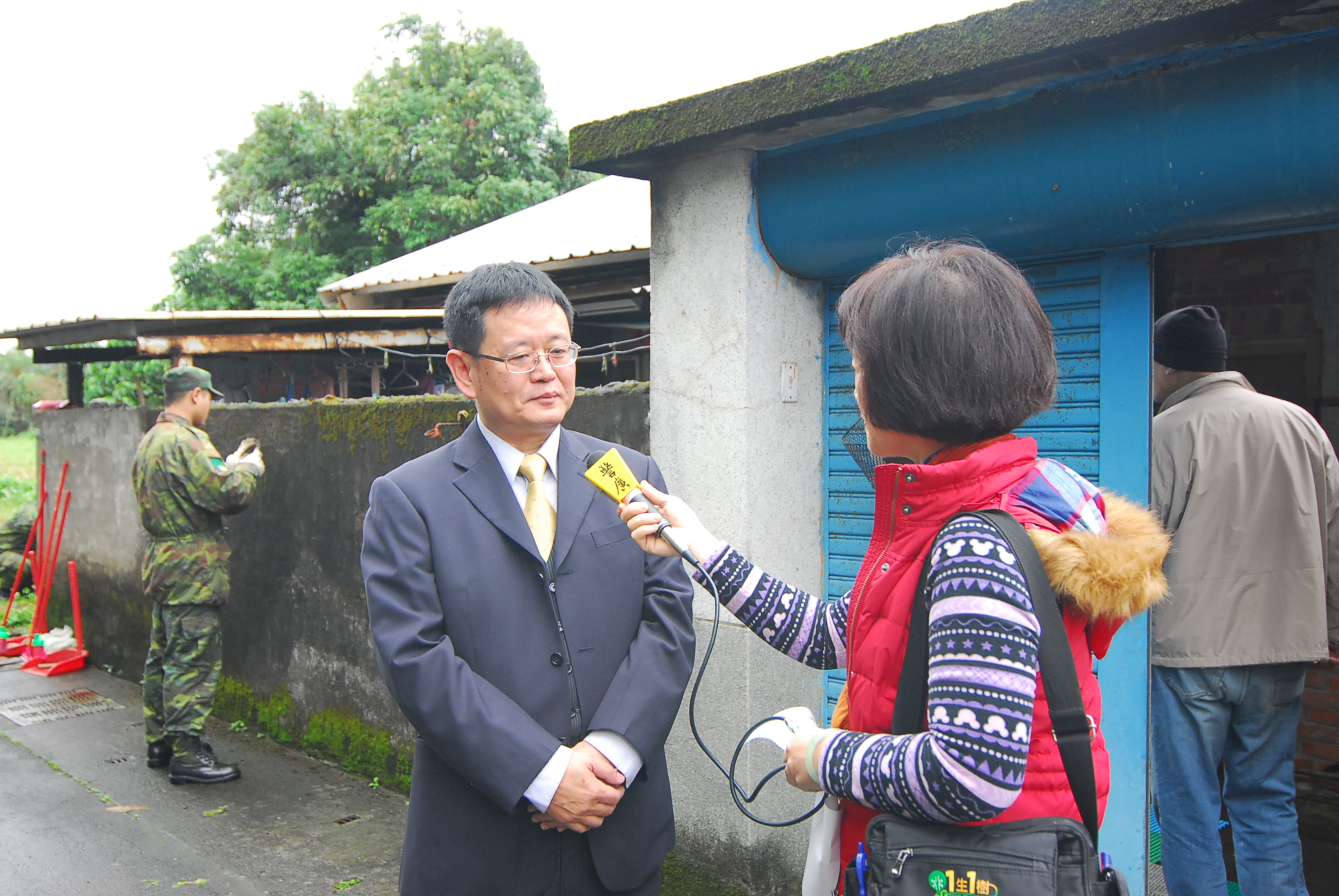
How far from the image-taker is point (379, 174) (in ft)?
68.3

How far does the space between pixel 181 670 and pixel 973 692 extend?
5.21m

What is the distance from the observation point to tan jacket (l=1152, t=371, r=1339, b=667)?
306 centimetres

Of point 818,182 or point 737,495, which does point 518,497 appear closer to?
point 737,495

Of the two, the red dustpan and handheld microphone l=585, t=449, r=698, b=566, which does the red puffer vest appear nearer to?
handheld microphone l=585, t=449, r=698, b=566

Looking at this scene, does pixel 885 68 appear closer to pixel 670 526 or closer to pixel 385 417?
pixel 670 526

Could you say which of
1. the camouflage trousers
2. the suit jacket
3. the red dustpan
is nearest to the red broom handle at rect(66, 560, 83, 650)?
the red dustpan

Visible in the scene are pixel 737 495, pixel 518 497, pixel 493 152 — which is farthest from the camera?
pixel 493 152

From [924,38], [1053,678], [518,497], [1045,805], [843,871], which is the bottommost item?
[843,871]

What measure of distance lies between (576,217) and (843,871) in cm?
761

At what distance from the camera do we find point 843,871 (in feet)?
5.19

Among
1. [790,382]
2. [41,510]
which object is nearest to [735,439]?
[790,382]

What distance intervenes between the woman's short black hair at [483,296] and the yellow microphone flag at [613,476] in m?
0.47

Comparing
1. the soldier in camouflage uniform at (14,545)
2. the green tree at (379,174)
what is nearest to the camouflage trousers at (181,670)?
the soldier in camouflage uniform at (14,545)

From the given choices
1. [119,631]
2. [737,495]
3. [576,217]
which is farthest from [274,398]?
[737,495]
